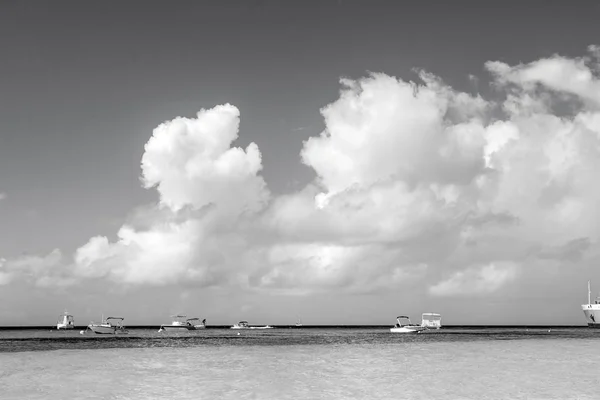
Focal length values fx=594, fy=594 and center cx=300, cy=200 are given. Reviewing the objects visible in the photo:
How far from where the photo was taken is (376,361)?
70.8m

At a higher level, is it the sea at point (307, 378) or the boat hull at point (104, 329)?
the sea at point (307, 378)

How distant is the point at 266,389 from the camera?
45.0 meters

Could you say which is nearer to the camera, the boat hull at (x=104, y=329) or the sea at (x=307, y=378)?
the sea at (x=307, y=378)

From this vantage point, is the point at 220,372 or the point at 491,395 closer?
the point at 491,395

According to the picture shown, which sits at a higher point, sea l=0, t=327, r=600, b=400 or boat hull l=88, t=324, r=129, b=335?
sea l=0, t=327, r=600, b=400

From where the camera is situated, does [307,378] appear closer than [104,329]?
Yes

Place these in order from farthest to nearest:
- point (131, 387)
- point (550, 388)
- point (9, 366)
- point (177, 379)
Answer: point (9, 366)
point (177, 379)
point (131, 387)
point (550, 388)

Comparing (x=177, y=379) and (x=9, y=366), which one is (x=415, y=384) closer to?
(x=177, y=379)

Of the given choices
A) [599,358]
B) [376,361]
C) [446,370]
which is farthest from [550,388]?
[599,358]

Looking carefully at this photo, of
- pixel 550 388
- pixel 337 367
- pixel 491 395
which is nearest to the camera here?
pixel 491 395

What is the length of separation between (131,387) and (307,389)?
1410 cm

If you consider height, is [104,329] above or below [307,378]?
below

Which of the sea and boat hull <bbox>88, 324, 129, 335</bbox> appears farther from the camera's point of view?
boat hull <bbox>88, 324, 129, 335</bbox>

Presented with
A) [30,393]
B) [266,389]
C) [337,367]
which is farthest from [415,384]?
[30,393]
